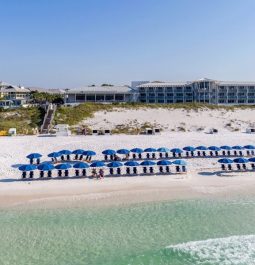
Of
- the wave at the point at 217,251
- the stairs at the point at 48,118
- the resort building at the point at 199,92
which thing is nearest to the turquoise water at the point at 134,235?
the wave at the point at 217,251

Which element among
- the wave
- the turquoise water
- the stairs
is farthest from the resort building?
the wave

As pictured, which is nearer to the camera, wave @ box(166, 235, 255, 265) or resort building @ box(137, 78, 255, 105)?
wave @ box(166, 235, 255, 265)

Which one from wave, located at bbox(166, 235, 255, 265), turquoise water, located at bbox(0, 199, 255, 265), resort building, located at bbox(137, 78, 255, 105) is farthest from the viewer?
resort building, located at bbox(137, 78, 255, 105)

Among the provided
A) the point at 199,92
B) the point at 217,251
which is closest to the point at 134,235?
the point at 217,251

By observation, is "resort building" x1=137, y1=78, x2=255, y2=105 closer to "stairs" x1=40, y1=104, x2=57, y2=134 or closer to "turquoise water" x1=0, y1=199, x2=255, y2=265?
"stairs" x1=40, y1=104, x2=57, y2=134

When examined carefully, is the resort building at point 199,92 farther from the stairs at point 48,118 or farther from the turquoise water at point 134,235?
the turquoise water at point 134,235

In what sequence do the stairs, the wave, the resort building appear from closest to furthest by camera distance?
1. the wave
2. the stairs
3. the resort building
